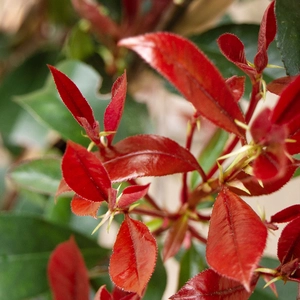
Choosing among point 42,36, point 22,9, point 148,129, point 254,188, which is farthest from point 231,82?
point 22,9

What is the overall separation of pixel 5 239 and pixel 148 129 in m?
0.34

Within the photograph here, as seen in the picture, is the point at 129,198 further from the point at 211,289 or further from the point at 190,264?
the point at 190,264

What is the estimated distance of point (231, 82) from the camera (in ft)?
1.05

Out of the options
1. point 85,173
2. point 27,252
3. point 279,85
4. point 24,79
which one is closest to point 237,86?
point 279,85

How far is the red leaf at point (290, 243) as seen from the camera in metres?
0.28

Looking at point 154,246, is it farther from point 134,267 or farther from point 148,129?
point 148,129

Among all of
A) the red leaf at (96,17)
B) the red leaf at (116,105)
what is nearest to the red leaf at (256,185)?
the red leaf at (116,105)

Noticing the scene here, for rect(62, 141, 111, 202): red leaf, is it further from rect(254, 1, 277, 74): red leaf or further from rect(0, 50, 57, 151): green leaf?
rect(0, 50, 57, 151): green leaf

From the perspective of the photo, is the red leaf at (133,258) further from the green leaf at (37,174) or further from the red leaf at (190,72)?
the green leaf at (37,174)

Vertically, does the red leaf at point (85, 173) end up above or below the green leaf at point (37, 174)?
above

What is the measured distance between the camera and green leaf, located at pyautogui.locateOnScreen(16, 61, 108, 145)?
54 centimetres

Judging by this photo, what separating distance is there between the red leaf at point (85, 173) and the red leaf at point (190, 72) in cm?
7

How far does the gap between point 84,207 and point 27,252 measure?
294 millimetres

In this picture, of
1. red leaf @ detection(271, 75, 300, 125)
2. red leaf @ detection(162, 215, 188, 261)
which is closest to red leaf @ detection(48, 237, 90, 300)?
red leaf @ detection(162, 215, 188, 261)
